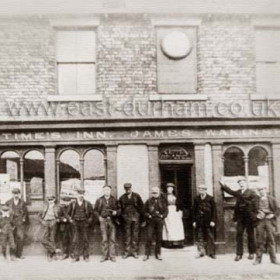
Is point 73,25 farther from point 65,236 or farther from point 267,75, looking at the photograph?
point 65,236

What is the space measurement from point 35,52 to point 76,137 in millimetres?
1904

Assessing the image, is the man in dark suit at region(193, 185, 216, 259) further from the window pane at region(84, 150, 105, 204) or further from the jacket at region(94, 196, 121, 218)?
the window pane at region(84, 150, 105, 204)

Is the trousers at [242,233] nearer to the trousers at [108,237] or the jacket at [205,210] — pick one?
the jacket at [205,210]

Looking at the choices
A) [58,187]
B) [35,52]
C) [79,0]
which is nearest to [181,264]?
[58,187]

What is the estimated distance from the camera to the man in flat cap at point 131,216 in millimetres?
10109

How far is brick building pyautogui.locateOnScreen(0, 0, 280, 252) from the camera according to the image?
10.5 meters

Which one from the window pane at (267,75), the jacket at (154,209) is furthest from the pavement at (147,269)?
the window pane at (267,75)

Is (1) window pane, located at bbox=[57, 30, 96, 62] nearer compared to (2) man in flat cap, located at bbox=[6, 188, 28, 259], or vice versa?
(2) man in flat cap, located at bbox=[6, 188, 28, 259]

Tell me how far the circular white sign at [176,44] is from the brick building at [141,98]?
0.07 ft

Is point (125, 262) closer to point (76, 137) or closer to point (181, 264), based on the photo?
point (181, 264)

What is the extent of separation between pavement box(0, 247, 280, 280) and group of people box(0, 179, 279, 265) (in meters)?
0.24

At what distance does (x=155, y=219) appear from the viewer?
9914 mm

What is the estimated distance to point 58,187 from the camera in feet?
34.8

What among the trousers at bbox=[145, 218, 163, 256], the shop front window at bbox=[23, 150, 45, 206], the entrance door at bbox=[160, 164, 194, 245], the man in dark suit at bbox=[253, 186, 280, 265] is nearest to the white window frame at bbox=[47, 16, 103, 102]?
the shop front window at bbox=[23, 150, 45, 206]
